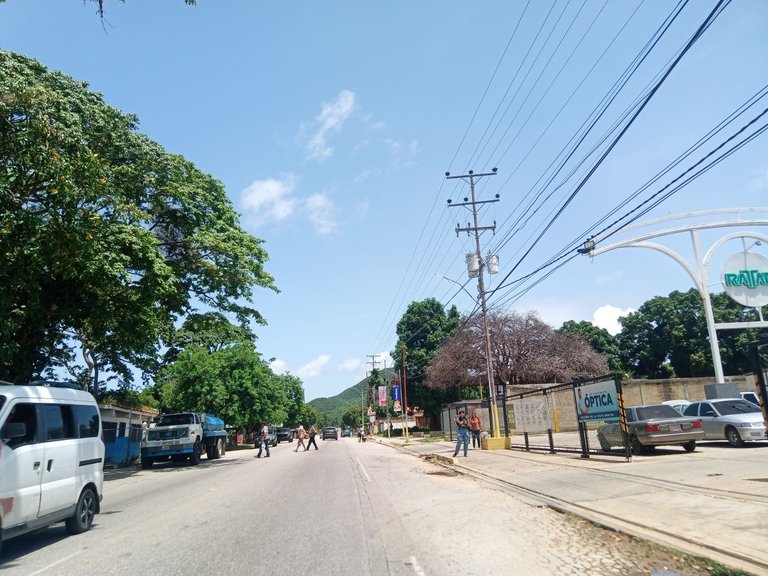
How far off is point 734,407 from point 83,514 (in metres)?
18.3

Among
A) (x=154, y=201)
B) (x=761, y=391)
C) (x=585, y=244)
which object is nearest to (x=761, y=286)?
(x=585, y=244)

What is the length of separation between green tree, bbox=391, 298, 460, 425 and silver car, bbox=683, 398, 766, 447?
45.9 meters

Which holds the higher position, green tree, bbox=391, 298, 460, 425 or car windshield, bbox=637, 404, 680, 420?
green tree, bbox=391, 298, 460, 425

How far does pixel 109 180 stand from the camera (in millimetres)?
17188

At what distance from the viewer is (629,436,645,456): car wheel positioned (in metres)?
16.8

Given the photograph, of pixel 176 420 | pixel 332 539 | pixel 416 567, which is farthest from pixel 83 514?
pixel 176 420

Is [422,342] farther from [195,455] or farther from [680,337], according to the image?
[195,455]

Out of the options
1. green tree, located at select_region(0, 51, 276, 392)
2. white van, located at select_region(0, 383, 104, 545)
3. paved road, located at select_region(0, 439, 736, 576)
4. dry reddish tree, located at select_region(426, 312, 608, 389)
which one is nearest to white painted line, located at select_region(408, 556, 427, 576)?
paved road, located at select_region(0, 439, 736, 576)

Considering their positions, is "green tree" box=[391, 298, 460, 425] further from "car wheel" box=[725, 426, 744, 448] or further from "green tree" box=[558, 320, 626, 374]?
"car wheel" box=[725, 426, 744, 448]

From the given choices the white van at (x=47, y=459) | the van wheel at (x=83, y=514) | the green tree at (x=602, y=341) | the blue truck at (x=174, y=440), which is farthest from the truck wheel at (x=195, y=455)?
the green tree at (x=602, y=341)

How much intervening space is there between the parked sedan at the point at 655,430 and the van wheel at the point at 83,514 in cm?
1394

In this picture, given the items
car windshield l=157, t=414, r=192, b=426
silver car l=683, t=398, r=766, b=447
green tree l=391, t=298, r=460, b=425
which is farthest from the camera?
green tree l=391, t=298, r=460, b=425

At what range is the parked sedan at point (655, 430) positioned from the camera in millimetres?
16156

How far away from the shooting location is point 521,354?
4803 centimetres
